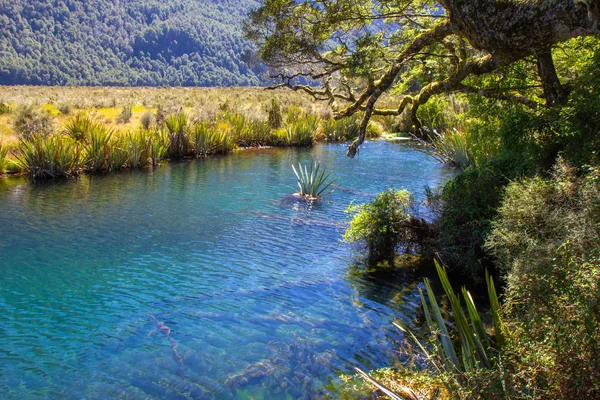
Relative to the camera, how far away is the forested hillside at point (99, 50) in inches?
5802

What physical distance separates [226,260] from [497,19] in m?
6.49

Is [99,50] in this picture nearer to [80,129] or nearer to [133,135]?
Answer: [133,135]

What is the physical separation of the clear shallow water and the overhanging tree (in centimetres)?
276

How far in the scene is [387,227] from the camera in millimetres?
9375

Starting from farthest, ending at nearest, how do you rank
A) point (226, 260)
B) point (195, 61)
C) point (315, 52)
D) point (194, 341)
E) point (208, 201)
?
point (195, 61), point (208, 201), point (315, 52), point (226, 260), point (194, 341)

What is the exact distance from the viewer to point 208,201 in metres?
14.8

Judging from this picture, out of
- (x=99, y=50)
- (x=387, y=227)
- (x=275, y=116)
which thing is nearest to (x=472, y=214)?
(x=387, y=227)

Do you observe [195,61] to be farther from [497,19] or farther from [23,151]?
[497,19]

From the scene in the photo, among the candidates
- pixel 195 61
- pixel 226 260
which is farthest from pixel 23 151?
pixel 195 61

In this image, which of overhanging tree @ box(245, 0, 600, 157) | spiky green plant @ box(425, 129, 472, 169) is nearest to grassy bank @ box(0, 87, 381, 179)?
overhanging tree @ box(245, 0, 600, 157)

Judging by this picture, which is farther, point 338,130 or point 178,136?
point 338,130

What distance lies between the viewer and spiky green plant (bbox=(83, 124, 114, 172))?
1850 cm

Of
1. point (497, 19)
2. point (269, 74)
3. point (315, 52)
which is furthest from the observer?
point (269, 74)

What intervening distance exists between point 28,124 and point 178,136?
20.5 feet
